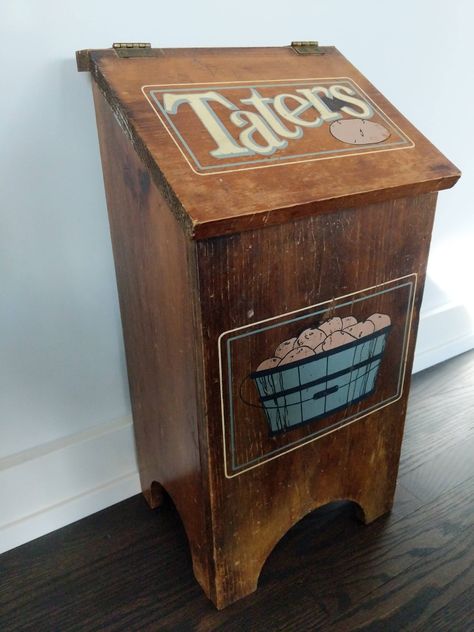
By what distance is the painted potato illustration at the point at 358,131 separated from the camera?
83 centimetres

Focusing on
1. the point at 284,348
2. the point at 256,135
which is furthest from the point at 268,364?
the point at 256,135

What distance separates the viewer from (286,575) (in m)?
1.04

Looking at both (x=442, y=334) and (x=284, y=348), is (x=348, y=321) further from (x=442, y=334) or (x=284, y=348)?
(x=442, y=334)

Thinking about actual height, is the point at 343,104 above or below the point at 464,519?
above

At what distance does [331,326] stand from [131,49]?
54cm

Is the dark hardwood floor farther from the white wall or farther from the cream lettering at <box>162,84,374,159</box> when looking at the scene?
the cream lettering at <box>162,84,374,159</box>

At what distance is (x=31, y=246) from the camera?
967 mm

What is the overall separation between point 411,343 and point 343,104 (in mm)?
439

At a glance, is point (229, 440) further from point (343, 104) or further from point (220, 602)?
point (343, 104)

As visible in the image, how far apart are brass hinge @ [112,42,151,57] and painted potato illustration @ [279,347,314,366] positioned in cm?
52

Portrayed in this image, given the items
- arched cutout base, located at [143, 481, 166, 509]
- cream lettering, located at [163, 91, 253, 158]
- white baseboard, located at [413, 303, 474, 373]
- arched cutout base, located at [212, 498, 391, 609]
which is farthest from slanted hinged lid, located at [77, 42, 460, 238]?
white baseboard, located at [413, 303, 474, 373]

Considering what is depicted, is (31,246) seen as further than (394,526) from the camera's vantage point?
No

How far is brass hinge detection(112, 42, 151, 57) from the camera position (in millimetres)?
828

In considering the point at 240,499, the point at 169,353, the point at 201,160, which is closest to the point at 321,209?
the point at 201,160
